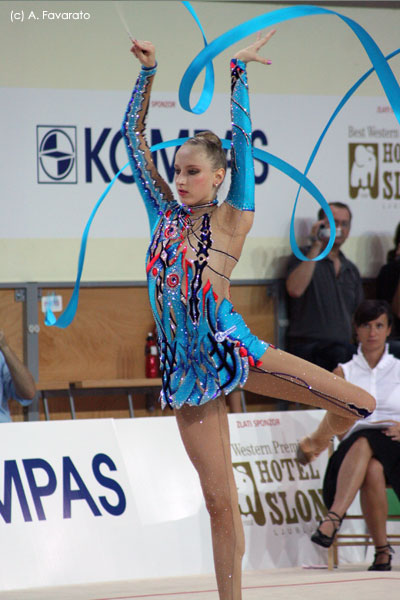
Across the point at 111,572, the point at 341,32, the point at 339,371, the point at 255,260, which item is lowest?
the point at 111,572

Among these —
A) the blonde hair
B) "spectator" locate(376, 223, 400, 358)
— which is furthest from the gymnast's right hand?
"spectator" locate(376, 223, 400, 358)

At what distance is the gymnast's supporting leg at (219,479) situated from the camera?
295 centimetres

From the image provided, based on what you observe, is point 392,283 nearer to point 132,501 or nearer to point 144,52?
point 132,501

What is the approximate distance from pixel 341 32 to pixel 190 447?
4.97m

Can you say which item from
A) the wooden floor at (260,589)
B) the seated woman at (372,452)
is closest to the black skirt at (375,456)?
the seated woman at (372,452)

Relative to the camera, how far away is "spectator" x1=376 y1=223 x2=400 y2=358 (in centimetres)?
671

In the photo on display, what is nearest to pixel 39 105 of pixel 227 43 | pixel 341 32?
pixel 341 32

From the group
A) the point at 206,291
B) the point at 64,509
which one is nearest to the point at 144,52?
the point at 206,291

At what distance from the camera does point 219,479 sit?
2.95 m

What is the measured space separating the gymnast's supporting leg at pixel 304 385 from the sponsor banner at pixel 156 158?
12.0ft

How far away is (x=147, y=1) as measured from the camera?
6625mm

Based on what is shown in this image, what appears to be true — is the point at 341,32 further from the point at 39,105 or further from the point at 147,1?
the point at 39,105

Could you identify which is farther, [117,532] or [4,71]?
[4,71]

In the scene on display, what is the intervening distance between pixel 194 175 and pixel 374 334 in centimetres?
231
